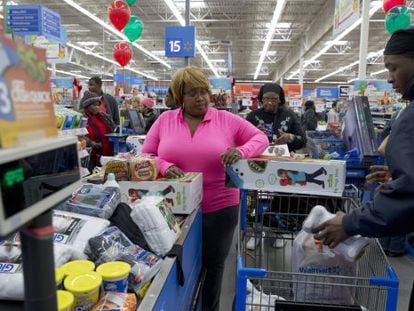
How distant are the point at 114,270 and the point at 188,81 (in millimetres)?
1213

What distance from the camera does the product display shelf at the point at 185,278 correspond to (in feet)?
3.77

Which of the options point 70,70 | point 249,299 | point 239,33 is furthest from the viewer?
point 70,70

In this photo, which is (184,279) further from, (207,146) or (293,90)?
(293,90)

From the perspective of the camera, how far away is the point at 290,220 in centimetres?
228

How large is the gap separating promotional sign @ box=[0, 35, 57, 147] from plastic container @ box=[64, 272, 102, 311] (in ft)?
1.80

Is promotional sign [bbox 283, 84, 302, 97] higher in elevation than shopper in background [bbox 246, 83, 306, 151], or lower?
higher

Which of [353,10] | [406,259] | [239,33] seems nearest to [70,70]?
[239,33]

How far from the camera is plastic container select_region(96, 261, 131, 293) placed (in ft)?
3.57

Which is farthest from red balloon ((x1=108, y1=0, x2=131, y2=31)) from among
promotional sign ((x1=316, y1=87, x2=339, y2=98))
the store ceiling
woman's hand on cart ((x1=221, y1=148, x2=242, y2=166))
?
promotional sign ((x1=316, y1=87, x2=339, y2=98))

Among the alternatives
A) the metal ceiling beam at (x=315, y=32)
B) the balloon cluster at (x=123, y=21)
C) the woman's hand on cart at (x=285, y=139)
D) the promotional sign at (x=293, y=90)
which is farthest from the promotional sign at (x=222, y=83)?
the promotional sign at (x=293, y=90)

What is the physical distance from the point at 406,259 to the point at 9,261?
403 centimetres

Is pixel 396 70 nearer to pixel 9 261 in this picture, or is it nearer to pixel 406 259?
pixel 9 261

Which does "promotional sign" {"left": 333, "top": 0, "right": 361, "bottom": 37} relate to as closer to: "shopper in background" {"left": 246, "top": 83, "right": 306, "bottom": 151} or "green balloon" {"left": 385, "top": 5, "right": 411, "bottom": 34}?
"green balloon" {"left": 385, "top": 5, "right": 411, "bottom": 34}

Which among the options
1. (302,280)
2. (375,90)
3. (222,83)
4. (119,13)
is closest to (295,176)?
(302,280)
